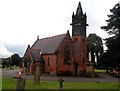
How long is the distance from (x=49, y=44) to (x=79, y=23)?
973 cm

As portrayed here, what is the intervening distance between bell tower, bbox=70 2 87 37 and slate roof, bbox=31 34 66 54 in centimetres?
387

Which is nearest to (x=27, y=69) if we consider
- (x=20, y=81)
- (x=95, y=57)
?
(x=95, y=57)

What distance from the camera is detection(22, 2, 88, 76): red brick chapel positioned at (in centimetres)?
5862

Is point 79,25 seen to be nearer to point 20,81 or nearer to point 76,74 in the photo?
point 76,74

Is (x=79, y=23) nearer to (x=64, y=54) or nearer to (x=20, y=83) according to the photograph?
(x=64, y=54)

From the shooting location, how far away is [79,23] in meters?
62.3

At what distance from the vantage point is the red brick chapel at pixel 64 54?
192 ft

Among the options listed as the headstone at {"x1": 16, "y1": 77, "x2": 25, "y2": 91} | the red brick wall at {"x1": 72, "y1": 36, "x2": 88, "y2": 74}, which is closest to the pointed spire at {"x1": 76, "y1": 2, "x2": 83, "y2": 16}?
the red brick wall at {"x1": 72, "y1": 36, "x2": 88, "y2": 74}

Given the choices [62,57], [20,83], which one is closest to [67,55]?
[62,57]

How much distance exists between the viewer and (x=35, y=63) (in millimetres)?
60656

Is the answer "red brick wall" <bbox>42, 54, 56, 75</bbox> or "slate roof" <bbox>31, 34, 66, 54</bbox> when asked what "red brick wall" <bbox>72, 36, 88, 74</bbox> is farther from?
"red brick wall" <bbox>42, 54, 56, 75</bbox>

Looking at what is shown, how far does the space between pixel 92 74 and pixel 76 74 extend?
19.6ft

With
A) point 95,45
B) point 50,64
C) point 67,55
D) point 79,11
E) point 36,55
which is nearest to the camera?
point 50,64

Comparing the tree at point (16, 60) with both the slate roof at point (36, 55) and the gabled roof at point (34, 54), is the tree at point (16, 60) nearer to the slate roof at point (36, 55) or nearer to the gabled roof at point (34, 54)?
the slate roof at point (36, 55)
